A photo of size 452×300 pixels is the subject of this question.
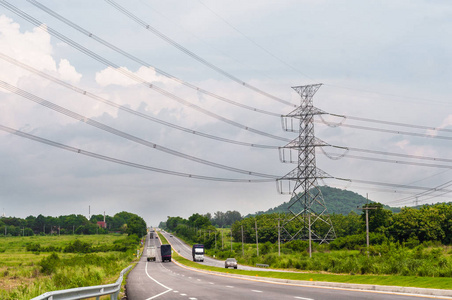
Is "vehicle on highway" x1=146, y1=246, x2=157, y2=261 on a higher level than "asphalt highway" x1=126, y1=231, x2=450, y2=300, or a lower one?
lower

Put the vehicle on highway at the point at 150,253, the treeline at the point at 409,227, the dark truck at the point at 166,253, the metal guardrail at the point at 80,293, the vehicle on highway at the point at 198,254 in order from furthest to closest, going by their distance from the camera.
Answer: the vehicle on highway at the point at 150,253 < the vehicle on highway at the point at 198,254 < the dark truck at the point at 166,253 < the treeline at the point at 409,227 < the metal guardrail at the point at 80,293

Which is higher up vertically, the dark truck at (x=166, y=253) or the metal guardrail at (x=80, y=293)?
the metal guardrail at (x=80, y=293)

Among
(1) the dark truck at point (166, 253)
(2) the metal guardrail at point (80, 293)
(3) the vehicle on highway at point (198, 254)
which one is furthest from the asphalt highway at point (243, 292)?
(3) the vehicle on highway at point (198, 254)

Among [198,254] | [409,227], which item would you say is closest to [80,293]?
[198,254]

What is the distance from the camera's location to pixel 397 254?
45.7m

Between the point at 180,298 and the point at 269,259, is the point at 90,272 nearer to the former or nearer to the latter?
the point at 180,298

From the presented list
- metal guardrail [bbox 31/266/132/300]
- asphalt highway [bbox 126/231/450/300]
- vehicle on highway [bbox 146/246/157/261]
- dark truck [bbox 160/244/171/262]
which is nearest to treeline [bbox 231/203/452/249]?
dark truck [bbox 160/244/171/262]

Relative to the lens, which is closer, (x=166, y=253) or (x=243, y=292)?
(x=243, y=292)

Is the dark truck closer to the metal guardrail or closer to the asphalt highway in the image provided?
the asphalt highway

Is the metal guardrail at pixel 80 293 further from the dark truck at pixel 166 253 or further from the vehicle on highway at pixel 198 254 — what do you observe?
the vehicle on highway at pixel 198 254

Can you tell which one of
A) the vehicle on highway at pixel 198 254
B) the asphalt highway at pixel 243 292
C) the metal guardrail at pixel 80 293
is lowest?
the vehicle on highway at pixel 198 254

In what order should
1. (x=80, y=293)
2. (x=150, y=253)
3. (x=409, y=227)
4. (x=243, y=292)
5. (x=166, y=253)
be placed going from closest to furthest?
(x=80, y=293), (x=243, y=292), (x=166, y=253), (x=150, y=253), (x=409, y=227)

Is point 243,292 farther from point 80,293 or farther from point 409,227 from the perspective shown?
point 409,227

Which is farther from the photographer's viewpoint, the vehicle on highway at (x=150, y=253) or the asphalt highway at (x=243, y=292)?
the vehicle on highway at (x=150, y=253)
